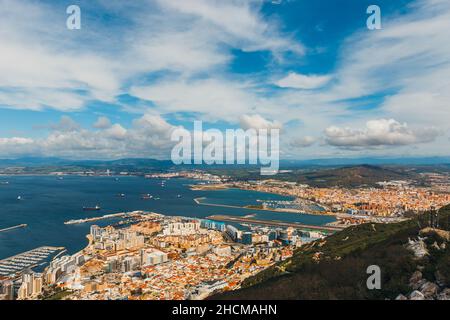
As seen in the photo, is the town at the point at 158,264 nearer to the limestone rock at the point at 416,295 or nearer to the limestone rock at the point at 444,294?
the limestone rock at the point at 416,295

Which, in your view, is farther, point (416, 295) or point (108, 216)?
point (108, 216)

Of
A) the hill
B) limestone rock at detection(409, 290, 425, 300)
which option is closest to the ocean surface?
limestone rock at detection(409, 290, 425, 300)

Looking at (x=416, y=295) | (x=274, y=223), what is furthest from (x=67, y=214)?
(x=416, y=295)

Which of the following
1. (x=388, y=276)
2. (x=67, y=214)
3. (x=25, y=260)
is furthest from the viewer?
(x=67, y=214)

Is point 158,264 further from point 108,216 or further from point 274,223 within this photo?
point 108,216

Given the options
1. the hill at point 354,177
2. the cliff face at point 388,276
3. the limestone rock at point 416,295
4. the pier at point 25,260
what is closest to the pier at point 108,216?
the pier at point 25,260

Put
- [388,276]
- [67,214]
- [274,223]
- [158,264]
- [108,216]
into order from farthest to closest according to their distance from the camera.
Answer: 1. [67,214]
2. [108,216]
3. [274,223]
4. [158,264]
5. [388,276]

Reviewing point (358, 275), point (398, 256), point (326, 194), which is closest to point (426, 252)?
point (398, 256)

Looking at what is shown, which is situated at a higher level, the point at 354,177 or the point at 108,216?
the point at 354,177
